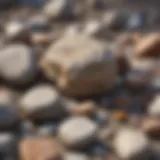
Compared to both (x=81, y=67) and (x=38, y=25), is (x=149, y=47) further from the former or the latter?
(x=38, y=25)

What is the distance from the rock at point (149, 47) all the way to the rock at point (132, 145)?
390mm

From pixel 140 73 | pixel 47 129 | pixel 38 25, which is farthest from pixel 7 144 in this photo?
pixel 38 25

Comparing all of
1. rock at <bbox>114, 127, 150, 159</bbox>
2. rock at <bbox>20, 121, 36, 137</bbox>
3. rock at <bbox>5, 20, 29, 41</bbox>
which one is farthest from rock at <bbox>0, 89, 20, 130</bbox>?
rock at <bbox>5, 20, 29, 41</bbox>

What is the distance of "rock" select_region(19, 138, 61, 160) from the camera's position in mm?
1106

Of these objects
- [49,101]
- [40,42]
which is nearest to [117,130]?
[49,101]

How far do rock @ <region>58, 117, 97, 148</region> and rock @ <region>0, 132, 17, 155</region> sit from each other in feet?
0.32

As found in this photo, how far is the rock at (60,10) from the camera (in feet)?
5.93

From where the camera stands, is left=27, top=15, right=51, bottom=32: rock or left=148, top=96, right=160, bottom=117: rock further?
left=27, top=15, right=51, bottom=32: rock

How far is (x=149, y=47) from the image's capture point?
152 cm

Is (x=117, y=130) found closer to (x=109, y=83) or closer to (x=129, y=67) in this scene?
(x=109, y=83)

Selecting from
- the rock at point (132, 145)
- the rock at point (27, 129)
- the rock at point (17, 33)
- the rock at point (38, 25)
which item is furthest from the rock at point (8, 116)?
the rock at point (38, 25)

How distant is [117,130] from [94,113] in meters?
0.08

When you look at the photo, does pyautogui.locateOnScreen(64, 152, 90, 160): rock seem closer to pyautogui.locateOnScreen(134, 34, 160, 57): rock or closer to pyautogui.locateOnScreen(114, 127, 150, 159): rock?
pyautogui.locateOnScreen(114, 127, 150, 159): rock

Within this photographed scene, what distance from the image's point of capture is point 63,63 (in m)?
1.32
